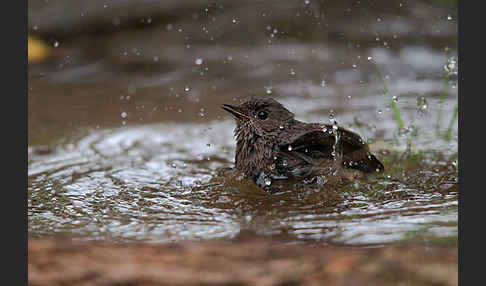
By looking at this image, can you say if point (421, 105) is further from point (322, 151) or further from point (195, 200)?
point (195, 200)

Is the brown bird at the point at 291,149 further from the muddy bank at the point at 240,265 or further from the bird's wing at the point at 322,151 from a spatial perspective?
the muddy bank at the point at 240,265

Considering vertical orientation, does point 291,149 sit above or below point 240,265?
above

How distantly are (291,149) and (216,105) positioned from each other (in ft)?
9.57

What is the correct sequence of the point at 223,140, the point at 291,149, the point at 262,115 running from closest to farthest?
the point at 291,149, the point at 262,115, the point at 223,140

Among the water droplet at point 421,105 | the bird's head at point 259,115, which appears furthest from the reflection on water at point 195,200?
the water droplet at point 421,105

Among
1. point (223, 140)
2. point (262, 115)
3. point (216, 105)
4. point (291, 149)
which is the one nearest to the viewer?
point (291, 149)

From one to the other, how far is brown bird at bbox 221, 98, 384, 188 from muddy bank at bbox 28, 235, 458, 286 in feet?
6.23

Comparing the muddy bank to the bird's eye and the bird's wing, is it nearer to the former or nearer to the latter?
the bird's wing

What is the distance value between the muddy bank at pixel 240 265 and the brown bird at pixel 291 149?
190 cm

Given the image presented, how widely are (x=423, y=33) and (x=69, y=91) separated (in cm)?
557

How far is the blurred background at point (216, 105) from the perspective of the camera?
174 inches

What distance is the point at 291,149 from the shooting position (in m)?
5.31

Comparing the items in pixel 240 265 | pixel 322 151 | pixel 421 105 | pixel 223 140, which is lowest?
pixel 240 265

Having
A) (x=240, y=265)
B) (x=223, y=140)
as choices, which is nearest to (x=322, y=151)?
(x=223, y=140)
